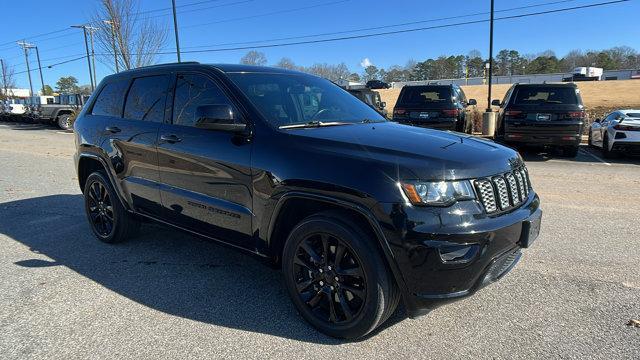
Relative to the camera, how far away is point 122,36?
2830cm

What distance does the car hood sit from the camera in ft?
9.21

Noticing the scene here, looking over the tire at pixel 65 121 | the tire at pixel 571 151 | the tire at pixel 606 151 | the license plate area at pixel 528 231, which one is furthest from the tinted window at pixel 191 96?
the tire at pixel 65 121

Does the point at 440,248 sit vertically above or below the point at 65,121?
below

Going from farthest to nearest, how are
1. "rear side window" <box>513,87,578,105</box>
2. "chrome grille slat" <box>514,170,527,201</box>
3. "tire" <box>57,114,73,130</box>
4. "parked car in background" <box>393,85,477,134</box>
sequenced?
"tire" <box>57,114,73,130</box> < "parked car in background" <box>393,85,477,134</box> < "rear side window" <box>513,87,578,105</box> < "chrome grille slat" <box>514,170,527,201</box>

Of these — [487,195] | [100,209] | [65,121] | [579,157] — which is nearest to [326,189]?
[487,195]

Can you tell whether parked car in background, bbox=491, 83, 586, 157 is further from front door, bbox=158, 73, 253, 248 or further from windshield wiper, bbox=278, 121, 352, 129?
front door, bbox=158, 73, 253, 248

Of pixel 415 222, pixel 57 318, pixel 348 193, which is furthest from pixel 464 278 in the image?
pixel 57 318

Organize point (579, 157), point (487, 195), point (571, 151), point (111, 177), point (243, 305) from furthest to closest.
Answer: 1. point (579, 157)
2. point (571, 151)
3. point (111, 177)
4. point (243, 305)
5. point (487, 195)

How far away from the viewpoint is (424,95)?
549 inches

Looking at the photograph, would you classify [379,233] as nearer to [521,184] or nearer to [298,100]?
[521,184]

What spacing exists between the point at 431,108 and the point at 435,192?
1114 cm

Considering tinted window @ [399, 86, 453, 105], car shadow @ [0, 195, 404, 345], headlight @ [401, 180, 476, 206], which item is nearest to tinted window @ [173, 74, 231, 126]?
car shadow @ [0, 195, 404, 345]

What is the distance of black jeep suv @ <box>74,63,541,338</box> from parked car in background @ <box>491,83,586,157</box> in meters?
8.34

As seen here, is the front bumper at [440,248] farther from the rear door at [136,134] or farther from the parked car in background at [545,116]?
the parked car in background at [545,116]
